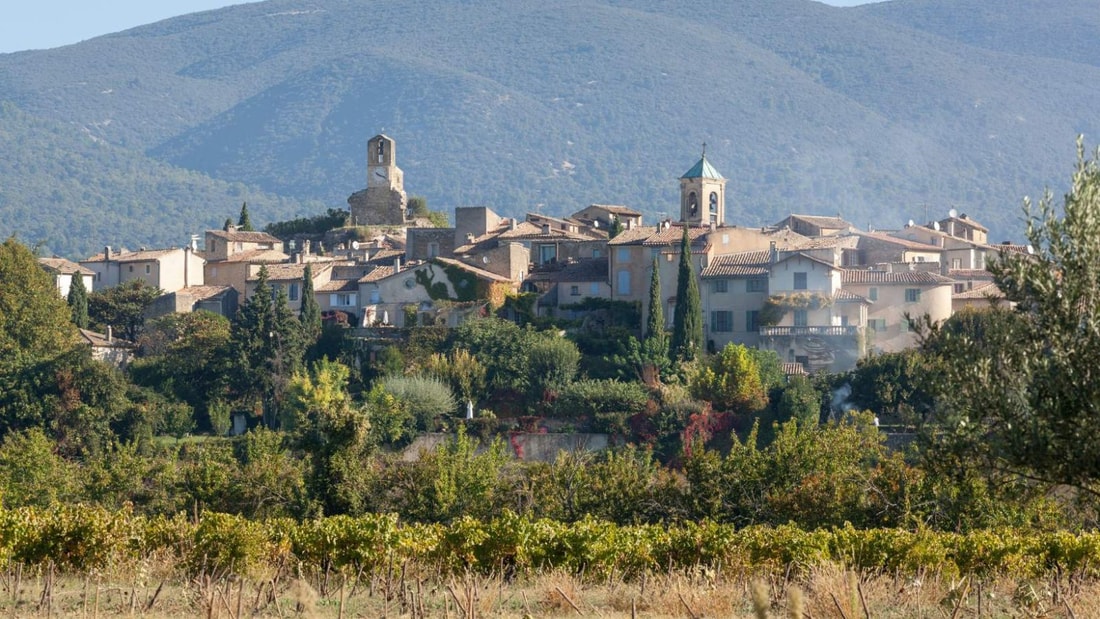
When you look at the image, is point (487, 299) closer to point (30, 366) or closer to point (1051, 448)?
point (30, 366)

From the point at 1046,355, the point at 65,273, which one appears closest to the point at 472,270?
the point at 65,273

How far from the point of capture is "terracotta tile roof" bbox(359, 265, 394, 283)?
6994 centimetres

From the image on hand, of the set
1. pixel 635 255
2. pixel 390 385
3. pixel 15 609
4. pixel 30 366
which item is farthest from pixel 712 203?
pixel 15 609

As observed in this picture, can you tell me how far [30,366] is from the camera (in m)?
62.8

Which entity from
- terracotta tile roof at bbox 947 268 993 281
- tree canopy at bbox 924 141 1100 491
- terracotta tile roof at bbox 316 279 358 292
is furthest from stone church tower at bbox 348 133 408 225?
tree canopy at bbox 924 141 1100 491

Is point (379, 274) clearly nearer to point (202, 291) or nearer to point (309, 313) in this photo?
point (309, 313)

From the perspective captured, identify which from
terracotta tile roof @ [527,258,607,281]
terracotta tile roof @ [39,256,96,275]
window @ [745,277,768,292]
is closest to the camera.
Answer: window @ [745,277,768,292]

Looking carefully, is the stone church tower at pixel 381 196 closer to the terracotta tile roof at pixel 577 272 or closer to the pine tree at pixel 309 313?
the terracotta tile roof at pixel 577 272

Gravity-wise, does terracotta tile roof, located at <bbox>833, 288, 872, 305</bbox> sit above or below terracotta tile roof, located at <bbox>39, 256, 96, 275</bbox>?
below

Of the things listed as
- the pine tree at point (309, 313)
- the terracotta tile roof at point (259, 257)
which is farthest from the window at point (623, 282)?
the terracotta tile roof at point (259, 257)

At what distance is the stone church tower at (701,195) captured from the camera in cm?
7888

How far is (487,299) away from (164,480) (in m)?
25.4

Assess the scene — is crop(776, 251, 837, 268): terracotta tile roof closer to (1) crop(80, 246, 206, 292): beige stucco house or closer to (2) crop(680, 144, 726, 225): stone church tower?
(2) crop(680, 144, 726, 225): stone church tower

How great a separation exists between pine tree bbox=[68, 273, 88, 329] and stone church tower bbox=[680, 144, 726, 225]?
2405 cm
